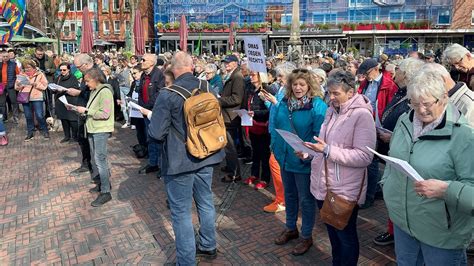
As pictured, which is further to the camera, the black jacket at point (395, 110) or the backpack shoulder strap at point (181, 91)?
the black jacket at point (395, 110)

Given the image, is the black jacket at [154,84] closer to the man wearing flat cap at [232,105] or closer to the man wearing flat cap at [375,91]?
the man wearing flat cap at [232,105]

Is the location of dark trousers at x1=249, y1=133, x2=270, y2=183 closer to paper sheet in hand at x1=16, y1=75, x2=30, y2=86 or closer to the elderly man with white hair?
the elderly man with white hair

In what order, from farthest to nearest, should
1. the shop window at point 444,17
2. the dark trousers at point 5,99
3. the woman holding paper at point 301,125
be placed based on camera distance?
the shop window at point 444,17 → the dark trousers at point 5,99 → the woman holding paper at point 301,125

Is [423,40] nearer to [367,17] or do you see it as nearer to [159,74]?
[367,17]

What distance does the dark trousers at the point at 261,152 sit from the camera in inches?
244

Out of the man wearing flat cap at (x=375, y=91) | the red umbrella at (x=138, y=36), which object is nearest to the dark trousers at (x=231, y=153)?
the man wearing flat cap at (x=375, y=91)

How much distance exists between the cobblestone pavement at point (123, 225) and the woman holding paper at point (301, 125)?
53cm

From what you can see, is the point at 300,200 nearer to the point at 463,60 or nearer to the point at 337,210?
the point at 337,210

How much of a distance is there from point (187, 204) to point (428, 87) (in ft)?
7.50

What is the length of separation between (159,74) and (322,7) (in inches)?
1635

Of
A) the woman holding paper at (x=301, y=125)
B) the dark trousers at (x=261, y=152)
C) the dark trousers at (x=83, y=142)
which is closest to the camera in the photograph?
the woman holding paper at (x=301, y=125)

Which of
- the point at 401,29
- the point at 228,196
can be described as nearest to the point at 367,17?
the point at 401,29

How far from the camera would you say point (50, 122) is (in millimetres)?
10766

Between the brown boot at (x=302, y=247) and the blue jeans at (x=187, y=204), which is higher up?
the blue jeans at (x=187, y=204)
